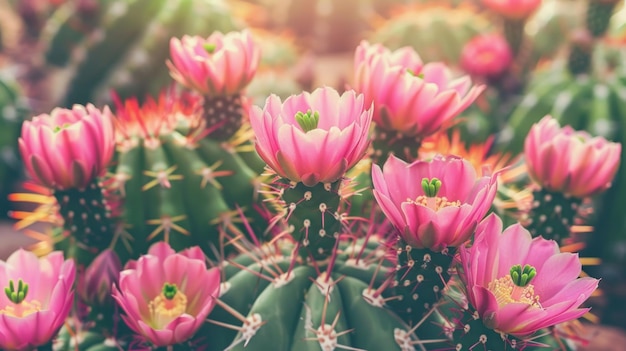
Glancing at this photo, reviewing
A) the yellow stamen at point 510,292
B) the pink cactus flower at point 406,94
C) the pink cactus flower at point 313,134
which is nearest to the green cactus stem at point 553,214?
the pink cactus flower at point 406,94

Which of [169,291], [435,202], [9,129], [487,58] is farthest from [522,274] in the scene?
[9,129]

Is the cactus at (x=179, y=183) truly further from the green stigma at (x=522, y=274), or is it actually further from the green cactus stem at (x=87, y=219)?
the green stigma at (x=522, y=274)

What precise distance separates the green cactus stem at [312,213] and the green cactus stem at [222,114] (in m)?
0.32

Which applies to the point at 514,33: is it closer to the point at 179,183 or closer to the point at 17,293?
the point at 179,183

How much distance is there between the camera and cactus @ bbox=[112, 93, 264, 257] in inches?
50.7

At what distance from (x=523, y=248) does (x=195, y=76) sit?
663 mm

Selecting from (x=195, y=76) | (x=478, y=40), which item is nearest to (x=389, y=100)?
(x=195, y=76)

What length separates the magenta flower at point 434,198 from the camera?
905 millimetres

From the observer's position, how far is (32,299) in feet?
3.46

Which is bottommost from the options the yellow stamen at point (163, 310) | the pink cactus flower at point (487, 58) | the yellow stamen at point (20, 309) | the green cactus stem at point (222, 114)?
the pink cactus flower at point (487, 58)

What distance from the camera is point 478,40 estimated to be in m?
2.23

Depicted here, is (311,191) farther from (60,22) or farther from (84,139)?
(60,22)

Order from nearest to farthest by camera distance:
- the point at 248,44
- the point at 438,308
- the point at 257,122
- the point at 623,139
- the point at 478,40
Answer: the point at 257,122, the point at 438,308, the point at 248,44, the point at 623,139, the point at 478,40

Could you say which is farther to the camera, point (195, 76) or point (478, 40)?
point (478, 40)
